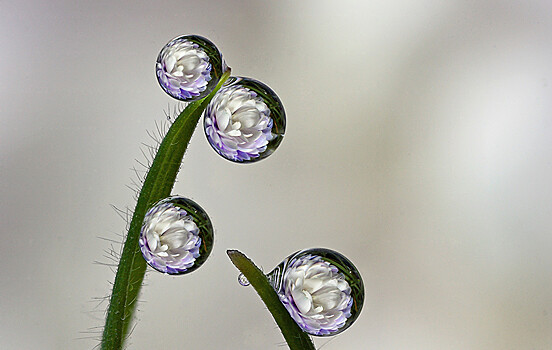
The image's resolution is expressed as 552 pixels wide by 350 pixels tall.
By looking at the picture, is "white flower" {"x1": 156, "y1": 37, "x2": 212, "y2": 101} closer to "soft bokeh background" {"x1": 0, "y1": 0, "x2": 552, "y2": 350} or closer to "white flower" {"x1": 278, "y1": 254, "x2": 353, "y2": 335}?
"white flower" {"x1": 278, "y1": 254, "x2": 353, "y2": 335}

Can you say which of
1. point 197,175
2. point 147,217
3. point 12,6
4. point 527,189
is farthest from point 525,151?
point 12,6

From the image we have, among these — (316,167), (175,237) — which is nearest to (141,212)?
(175,237)

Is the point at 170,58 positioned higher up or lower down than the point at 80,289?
higher up

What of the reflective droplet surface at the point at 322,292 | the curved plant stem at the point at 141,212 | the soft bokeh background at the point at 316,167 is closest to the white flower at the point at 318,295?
the reflective droplet surface at the point at 322,292

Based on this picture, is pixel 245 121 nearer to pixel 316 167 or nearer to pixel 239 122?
pixel 239 122

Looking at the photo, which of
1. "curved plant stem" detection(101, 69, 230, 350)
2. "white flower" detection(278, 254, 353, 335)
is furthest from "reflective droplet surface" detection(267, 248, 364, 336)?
"curved plant stem" detection(101, 69, 230, 350)

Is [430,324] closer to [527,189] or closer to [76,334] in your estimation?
[527,189]
